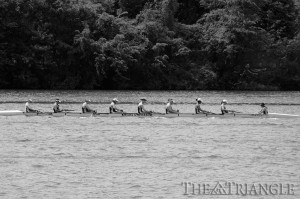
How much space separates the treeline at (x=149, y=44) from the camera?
80312 millimetres

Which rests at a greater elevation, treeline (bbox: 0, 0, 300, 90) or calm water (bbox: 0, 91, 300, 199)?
treeline (bbox: 0, 0, 300, 90)

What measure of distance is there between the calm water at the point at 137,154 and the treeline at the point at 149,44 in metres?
21.6

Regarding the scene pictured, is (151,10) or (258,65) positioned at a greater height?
(151,10)

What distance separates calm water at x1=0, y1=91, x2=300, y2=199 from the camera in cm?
2888

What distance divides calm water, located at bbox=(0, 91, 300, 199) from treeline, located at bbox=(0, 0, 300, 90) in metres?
21.6

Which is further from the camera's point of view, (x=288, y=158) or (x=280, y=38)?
(x=280, y=38)

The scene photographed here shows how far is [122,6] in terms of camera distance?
90375mm

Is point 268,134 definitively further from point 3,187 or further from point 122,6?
point 122,6

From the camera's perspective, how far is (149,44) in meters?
84.1

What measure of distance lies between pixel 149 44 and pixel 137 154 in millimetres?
48288

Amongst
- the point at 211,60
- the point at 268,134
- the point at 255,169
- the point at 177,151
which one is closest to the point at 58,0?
the point at 211,60

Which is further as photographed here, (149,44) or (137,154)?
(149,44)

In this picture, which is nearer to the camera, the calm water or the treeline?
the calm water

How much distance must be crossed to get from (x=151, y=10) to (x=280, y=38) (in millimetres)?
15339
